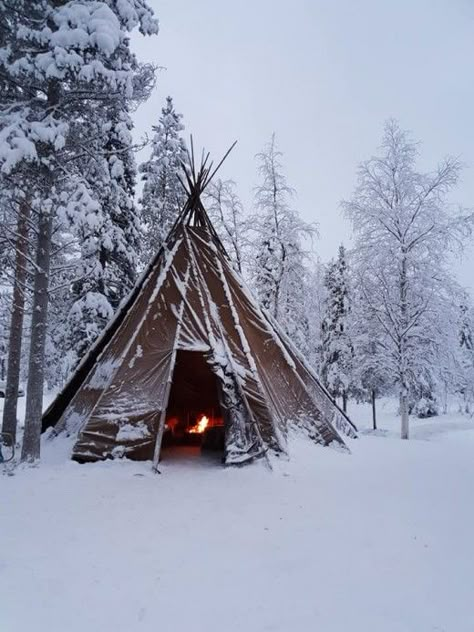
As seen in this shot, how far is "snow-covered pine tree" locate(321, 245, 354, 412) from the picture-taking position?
91.8 ft

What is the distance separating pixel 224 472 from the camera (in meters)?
8.19

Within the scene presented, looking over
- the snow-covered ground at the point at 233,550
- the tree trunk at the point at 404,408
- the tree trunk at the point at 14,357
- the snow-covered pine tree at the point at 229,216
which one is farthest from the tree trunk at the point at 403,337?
the tree trunk at the point at 14,357

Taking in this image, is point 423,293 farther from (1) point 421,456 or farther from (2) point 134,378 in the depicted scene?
(2) point 134,378

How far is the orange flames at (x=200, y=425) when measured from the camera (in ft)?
42.9

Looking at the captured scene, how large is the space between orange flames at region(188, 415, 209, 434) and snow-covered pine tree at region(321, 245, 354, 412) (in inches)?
613

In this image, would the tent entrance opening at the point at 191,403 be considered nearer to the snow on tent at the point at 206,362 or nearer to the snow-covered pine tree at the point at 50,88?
the snow on tent at the point at 206,362

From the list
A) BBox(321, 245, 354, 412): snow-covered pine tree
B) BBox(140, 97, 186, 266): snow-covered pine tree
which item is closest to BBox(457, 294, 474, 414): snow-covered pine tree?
BBox(321, 245, 354, 412): snow-covered pine tree

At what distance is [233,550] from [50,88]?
8935mm

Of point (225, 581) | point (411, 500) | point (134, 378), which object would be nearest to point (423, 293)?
point (411, 500)

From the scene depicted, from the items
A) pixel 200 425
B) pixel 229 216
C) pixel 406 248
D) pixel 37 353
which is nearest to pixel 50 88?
pixel 37 353

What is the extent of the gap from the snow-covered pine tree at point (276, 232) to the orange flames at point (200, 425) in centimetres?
746

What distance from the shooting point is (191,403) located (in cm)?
1399

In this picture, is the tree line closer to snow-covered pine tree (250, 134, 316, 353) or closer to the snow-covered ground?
snow-covered pine tree (250, 134, 316, 353)

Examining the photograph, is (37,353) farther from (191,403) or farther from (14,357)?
(191,403)
